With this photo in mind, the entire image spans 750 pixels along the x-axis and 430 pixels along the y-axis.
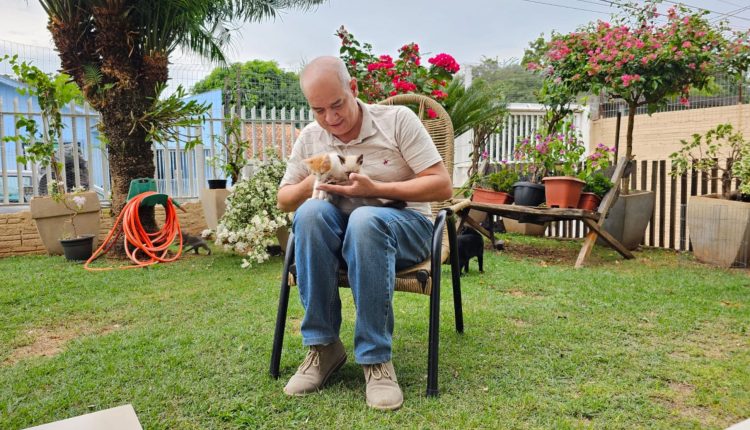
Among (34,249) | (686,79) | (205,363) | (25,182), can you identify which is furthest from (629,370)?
(25,182)

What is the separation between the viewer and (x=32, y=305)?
3029 mm

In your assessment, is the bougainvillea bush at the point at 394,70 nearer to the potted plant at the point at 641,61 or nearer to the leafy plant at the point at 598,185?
the potted plant at the point at 641,61

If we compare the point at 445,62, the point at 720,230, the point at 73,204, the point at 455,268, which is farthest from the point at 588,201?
the point at 73,204

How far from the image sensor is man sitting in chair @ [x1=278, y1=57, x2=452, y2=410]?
5.44 feet

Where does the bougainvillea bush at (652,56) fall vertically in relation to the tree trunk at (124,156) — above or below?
above

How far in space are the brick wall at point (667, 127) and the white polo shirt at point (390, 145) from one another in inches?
323

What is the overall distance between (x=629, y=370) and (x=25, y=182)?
5.98 metres

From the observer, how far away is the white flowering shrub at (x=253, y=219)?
4191mm

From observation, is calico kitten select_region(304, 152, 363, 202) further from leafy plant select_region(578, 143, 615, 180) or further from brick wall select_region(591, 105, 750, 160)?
brick wall select_region(591, 105, 750, 160)

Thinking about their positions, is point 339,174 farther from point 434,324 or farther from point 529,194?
point 529,194

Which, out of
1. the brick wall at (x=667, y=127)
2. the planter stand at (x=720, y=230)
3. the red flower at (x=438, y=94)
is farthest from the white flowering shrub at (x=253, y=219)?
the brick wall at (x=667, y=127)

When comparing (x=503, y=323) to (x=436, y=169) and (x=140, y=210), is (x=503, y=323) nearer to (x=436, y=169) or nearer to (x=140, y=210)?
(x=436, y=169)

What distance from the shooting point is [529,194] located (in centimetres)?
457

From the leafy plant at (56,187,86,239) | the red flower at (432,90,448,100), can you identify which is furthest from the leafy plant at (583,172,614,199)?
the leafy plant at (56,187,86,239)
